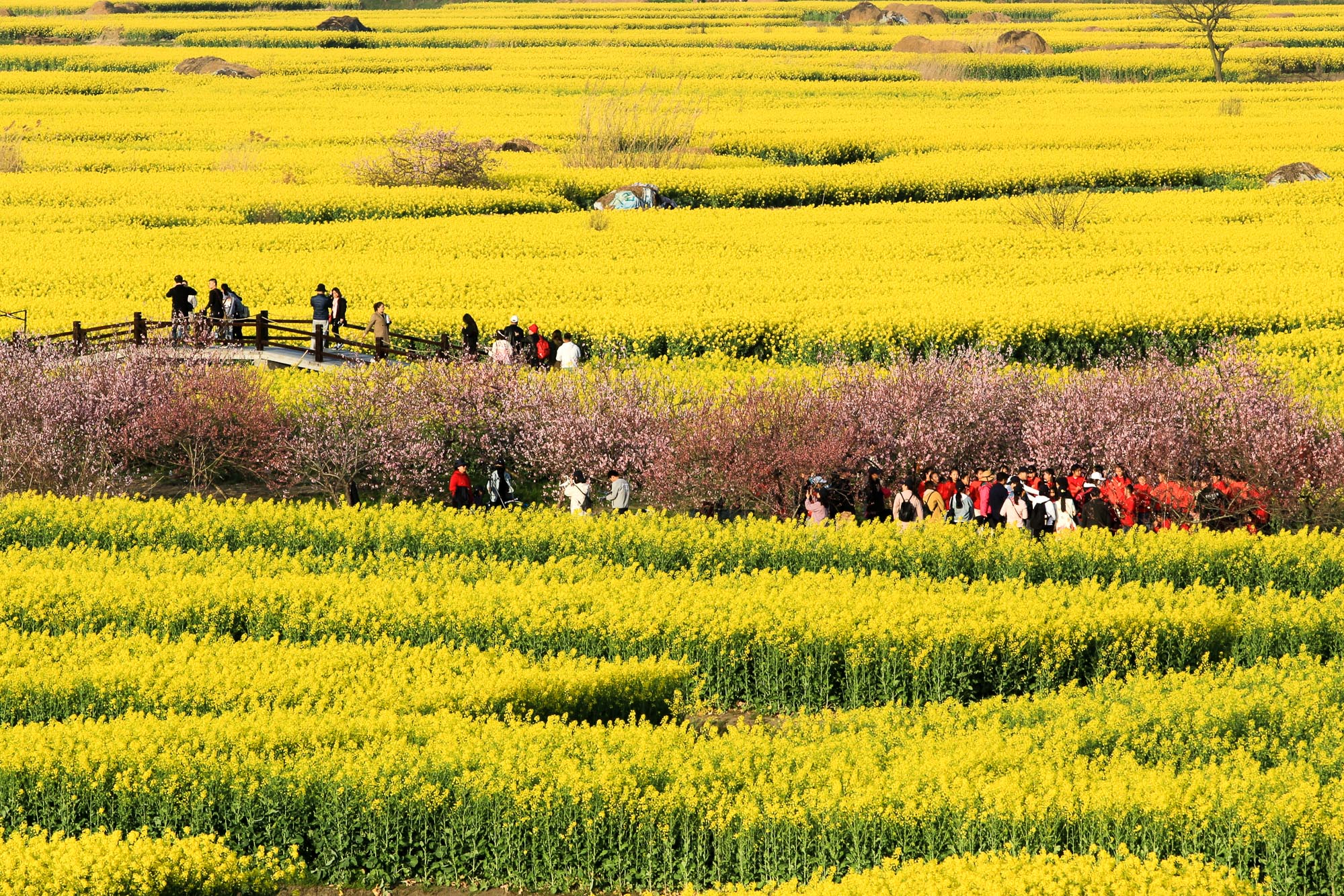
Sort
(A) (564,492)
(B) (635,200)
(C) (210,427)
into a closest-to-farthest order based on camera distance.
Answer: (A) (564,492)
(C) (210,427)
(B) (635,200)

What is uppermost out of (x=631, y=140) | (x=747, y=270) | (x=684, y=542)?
(x=631, y=140)

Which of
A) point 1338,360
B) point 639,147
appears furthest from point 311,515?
point 639,147

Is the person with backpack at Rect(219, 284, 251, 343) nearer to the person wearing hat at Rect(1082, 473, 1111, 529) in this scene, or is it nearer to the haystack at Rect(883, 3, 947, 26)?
the person wearing hat at Rect(1082, 473, 1111, 529)

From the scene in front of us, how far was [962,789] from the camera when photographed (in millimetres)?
12125

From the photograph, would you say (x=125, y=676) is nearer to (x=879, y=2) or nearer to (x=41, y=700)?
(x=41, y=700)

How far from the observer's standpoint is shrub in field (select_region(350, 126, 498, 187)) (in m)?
55.5

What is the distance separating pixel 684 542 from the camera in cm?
2070

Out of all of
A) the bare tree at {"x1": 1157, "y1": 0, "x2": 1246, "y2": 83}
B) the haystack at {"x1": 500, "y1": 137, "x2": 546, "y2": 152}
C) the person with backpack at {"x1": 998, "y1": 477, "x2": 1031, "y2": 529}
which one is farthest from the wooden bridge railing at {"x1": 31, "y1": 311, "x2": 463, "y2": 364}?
the bare tree at {"x1": 1157, "y1": 0, "x2": 1246, "y2": 83}

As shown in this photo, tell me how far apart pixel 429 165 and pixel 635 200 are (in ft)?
26.6

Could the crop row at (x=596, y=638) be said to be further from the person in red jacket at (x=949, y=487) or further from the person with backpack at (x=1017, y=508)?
the person in red jacket at (x=949, y=487)

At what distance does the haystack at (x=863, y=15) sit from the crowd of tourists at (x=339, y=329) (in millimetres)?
102459

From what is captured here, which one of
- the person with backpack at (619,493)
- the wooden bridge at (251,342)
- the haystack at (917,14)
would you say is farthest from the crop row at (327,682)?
A: the haystack at (917,14)

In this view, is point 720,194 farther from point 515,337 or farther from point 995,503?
point 995,503

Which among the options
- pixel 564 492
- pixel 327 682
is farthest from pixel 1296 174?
pixel 327 682
